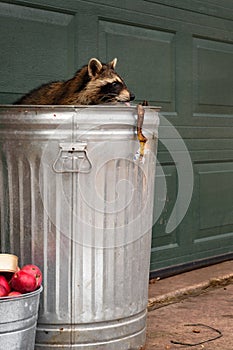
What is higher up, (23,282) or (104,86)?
(104,86)

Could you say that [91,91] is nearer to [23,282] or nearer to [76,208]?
[76,208]

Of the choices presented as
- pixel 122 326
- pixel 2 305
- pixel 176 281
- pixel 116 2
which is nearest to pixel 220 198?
pixel 176 281

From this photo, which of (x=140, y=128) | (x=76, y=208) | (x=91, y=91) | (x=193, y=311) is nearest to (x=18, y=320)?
(x=76, y=208)

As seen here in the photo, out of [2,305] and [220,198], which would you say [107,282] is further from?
[220,198]

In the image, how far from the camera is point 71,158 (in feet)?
12.3

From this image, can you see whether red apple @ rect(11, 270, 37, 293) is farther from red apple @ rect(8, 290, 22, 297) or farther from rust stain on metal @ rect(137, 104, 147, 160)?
rust stain on metal @ rect(137, 104, 147, 160)

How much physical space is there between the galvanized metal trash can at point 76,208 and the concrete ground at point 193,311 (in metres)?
0.65

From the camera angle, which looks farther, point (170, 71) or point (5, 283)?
point (170, 71)

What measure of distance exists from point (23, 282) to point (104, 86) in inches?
55.1

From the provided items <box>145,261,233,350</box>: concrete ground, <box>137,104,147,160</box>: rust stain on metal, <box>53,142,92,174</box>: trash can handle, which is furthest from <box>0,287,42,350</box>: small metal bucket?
<box>145,261,233,350</box>: concrete ground

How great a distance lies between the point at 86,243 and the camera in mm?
3822

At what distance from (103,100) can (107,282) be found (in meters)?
1.09

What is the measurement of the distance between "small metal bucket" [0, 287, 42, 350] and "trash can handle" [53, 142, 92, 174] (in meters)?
0.58

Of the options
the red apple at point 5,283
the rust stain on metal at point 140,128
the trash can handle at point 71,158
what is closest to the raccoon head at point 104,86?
the rust stain on metal at point 140,128
